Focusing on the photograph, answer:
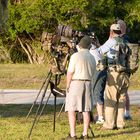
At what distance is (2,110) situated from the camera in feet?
44.0

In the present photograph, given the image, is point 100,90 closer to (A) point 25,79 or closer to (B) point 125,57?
(B) point 125,57

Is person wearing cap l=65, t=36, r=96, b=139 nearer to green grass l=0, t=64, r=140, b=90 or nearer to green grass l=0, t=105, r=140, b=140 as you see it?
green grass l=0, t=105, r=140, b=140

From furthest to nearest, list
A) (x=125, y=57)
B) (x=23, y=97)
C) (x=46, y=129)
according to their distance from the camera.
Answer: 1. (x=23, y=97)
2. (x=46, y=129)
3. (x=125, y=57)

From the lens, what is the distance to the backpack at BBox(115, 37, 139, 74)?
10.4 metres

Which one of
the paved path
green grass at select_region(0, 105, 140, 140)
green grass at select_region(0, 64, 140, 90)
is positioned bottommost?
green grass at select_region(0, 64, 140, 90)

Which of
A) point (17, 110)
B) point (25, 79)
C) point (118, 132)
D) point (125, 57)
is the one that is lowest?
point (25, 79)

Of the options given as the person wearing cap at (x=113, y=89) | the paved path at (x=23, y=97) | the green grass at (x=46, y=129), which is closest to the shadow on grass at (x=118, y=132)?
the green grass at (x=46, y=129)

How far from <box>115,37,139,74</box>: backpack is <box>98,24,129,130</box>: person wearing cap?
7 cm

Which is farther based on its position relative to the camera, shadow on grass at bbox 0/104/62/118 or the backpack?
shadow on grass at bbox 0/104/62/118

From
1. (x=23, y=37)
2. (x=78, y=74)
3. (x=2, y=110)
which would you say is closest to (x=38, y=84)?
(x=2, y=110)

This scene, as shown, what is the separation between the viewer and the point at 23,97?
16.7 meters

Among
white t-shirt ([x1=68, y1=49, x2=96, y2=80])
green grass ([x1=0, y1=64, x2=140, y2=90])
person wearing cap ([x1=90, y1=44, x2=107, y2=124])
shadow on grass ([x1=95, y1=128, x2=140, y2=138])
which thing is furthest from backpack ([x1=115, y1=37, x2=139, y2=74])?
green grass ([x1=0, y1=64, x2=140, y2=90])

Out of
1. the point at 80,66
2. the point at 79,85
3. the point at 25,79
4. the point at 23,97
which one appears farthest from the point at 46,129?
the point at 25,79

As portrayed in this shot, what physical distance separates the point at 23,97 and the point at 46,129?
614cm
